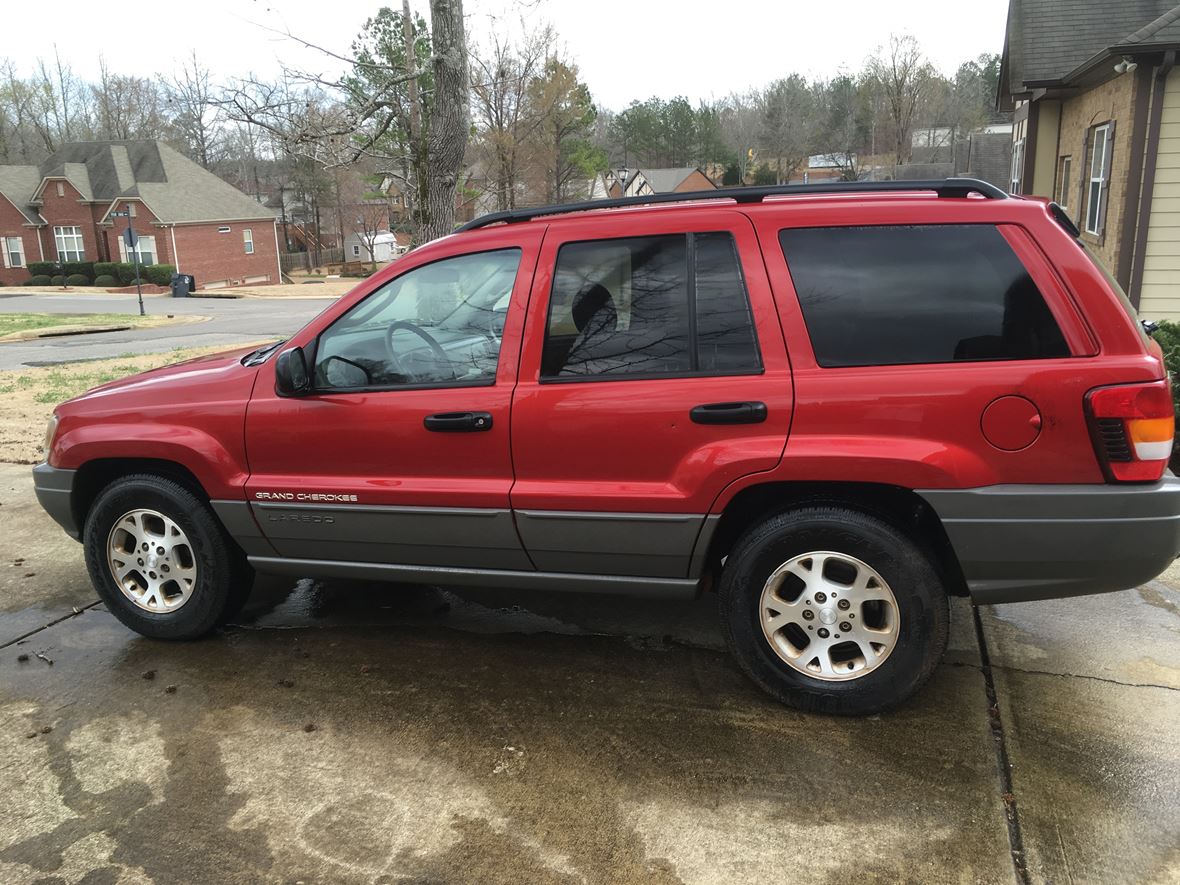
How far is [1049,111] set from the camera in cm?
1739

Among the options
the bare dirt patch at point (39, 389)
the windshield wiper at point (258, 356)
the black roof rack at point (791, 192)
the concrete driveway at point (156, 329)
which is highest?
the black roof rack at point (791, 192)

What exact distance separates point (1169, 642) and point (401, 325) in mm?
3637

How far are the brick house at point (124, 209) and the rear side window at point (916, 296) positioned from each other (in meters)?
51.0

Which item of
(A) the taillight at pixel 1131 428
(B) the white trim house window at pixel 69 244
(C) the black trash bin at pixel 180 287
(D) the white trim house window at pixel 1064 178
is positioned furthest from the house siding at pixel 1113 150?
(B) the white trim house window at pixel 69 244

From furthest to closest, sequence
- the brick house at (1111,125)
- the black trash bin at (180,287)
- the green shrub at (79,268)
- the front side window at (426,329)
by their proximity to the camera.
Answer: the green shrub at (79,268), the black trash bin at (180,287), the brick house at (1111,125), the front side window at (426,329)

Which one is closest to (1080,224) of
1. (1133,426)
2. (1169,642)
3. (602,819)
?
(1169,642)

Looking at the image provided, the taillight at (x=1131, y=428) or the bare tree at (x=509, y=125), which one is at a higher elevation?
the bare tree at (x=509, y=125)

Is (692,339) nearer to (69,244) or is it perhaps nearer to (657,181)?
(69,244)

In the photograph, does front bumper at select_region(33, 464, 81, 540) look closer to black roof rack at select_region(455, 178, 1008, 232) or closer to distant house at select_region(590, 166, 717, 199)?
black roof rack at select_region(455, 178, 1008, 232)

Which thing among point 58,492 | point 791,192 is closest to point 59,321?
point 58,492

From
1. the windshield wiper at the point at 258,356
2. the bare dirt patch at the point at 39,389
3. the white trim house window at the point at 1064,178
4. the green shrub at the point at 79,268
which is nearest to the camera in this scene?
the windshield wiper at the point at 258,356

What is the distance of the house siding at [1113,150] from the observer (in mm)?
12172

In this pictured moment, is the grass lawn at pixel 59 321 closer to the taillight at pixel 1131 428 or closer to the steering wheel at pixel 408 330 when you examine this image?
the steering wheel at pixel 408 330

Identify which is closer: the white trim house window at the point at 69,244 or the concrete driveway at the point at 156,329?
the concrete driveway at the point at 156,329
